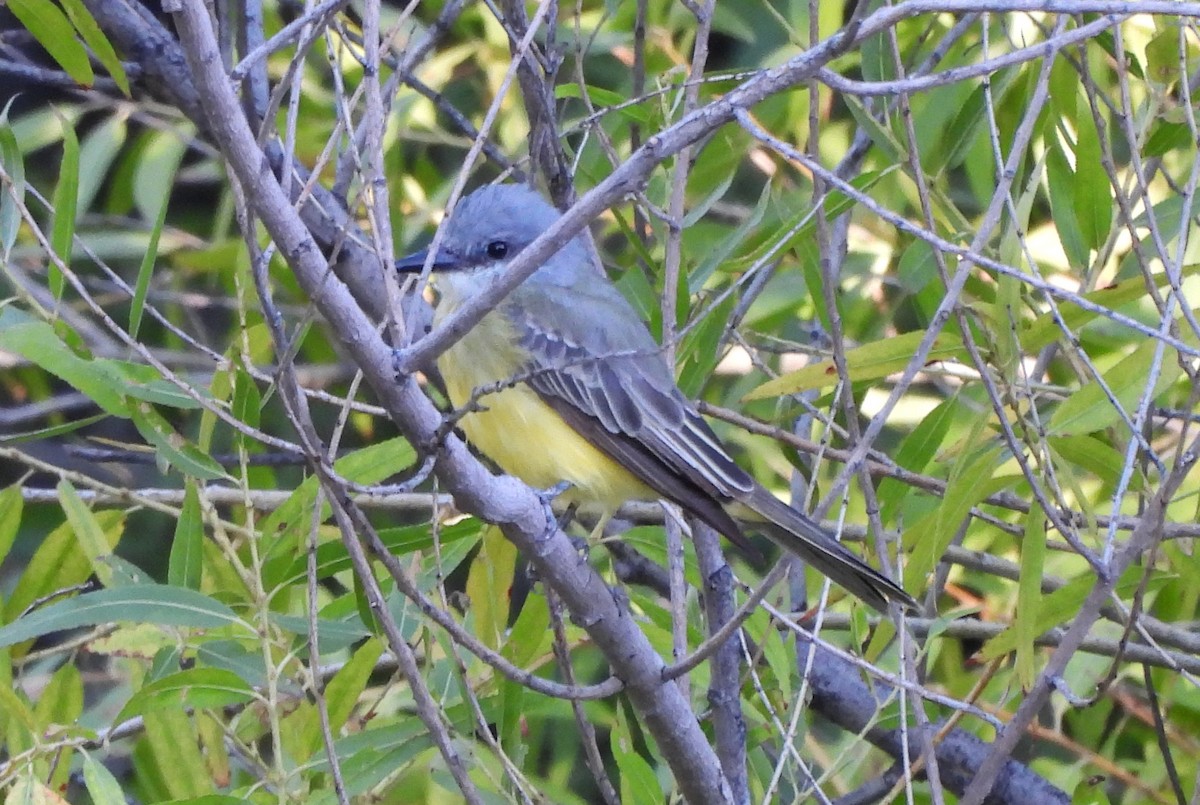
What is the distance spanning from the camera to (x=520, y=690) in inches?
102

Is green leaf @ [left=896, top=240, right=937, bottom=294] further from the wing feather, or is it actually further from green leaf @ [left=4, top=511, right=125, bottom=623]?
green leaf @ [left=4, top=511, right=125, bottom=623]

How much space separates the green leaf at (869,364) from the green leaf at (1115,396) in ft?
0.73

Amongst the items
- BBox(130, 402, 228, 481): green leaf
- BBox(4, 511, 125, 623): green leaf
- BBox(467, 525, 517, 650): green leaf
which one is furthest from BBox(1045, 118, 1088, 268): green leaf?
BBox(4, 511, 125, 623): green leaf

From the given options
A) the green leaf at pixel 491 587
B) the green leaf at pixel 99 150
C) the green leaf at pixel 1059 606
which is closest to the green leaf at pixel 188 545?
the green leaf at pixel 491 587

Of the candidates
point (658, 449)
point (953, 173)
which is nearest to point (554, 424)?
point (658, 449)

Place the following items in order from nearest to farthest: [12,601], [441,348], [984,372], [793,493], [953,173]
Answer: [441,348] → [984,372] → [12,601] → [793,493] → [953,173]

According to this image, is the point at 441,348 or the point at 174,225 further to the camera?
the point at 174,225

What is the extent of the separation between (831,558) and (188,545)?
111 centimetres

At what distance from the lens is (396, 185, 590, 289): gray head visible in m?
3.38

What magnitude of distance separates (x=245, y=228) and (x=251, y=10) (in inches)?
57.3

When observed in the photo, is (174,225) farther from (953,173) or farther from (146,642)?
(146,642)

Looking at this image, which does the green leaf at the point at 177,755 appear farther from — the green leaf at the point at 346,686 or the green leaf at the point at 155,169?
the green leaf at the point at 155,169

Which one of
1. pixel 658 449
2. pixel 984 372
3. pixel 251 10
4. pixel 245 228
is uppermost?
pixel 251 10

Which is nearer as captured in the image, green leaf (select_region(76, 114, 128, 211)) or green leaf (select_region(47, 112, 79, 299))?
green leaf (select_region(47, 112, 79, 299))
